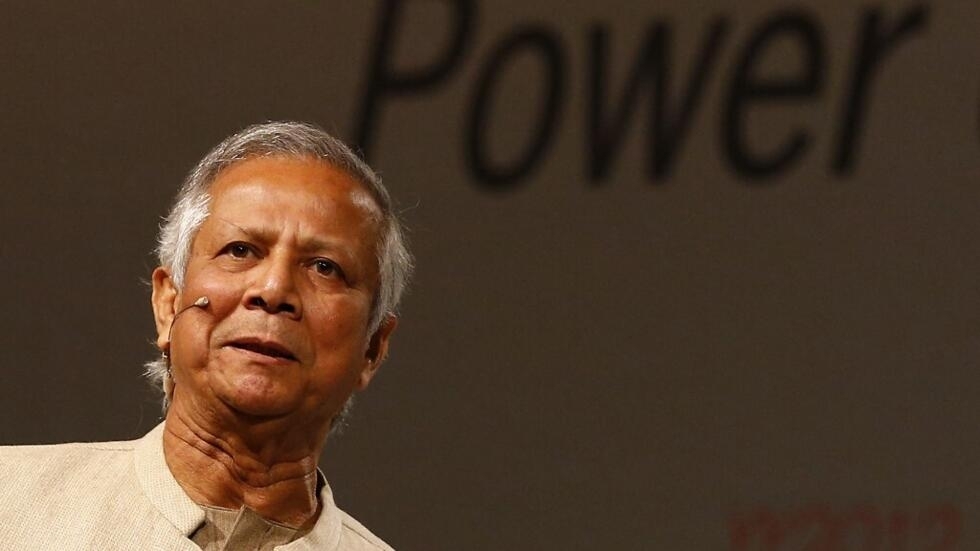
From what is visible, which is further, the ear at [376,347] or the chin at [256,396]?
the ear at [376,347]

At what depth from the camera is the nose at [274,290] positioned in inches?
71.7

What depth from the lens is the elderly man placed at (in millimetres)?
1809

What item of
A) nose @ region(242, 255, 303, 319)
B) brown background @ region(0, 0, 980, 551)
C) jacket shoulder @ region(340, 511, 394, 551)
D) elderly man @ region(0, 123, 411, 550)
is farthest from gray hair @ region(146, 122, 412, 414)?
brown background @ region(0, 0, 980, 551)

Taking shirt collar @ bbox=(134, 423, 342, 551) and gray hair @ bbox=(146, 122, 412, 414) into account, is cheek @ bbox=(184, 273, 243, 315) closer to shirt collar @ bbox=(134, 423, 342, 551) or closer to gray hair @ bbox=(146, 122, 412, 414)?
gray hair @ bbox=(146, 122, 412, 414)

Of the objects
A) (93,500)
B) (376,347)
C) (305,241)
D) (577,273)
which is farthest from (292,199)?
(577,273)

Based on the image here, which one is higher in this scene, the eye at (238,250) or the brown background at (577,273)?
the eye at (238,250)

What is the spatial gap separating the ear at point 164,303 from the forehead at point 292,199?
116 mm

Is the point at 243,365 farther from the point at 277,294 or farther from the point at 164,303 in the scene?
the point at 164,303

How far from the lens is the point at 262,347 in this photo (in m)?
1.82

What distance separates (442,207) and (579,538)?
0.78 m

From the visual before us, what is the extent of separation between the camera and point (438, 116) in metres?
3.41

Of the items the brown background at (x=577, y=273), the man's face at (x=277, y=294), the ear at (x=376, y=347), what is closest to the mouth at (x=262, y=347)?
the man's face at (x=277, y=294)

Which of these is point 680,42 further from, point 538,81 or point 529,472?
point 529,472

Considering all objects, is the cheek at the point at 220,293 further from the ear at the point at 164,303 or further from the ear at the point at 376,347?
the ear at the point at 376,347
